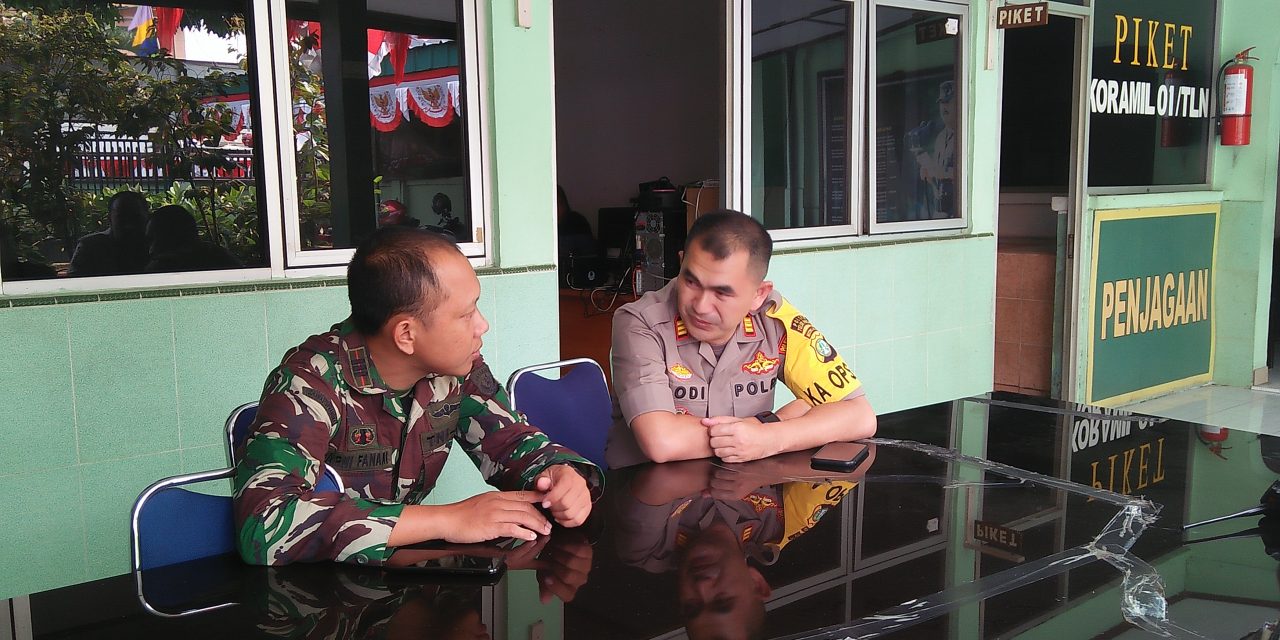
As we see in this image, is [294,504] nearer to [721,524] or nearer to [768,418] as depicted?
[721,524]

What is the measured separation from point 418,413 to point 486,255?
1.67 metres

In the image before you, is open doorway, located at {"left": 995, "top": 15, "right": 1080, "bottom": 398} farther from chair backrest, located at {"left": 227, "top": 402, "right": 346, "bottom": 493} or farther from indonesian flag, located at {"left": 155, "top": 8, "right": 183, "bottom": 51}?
chair backrest, located at {"left": 227, "top": 402, "right": 346, "bottom": 493}

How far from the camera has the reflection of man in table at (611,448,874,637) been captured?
51.3 inches

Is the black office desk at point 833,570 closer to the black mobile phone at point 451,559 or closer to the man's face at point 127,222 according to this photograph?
the black mobile phone at point 451,559

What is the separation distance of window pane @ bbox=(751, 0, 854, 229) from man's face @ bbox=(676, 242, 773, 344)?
Result: 1972 mm

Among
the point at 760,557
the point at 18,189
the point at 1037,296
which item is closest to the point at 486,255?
the point at 18,189

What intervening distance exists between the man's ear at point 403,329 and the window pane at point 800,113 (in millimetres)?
2681

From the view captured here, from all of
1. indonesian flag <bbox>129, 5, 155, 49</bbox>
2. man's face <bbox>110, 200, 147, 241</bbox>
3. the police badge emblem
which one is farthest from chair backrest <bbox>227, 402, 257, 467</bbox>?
indonesian flag <bbox>129, 5, 155, 49</bbox>

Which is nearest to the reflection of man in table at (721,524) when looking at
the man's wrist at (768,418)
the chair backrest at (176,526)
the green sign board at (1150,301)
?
the man's wrist at (768,418)

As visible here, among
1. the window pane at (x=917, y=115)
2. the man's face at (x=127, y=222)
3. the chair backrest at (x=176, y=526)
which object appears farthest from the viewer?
the window pane at (x=917, y=115)

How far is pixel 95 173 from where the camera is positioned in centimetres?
273

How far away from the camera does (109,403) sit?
2.71 m

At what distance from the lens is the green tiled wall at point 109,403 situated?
260 centimetres

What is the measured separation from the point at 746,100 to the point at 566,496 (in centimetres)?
286
